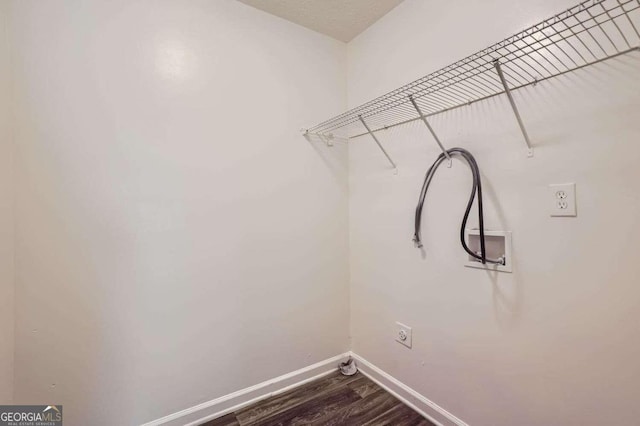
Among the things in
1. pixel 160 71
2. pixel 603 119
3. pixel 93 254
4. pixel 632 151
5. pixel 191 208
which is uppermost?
pixel 160 71

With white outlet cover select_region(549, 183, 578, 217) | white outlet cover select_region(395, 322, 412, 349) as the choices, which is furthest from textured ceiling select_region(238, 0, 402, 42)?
white outlet cover select_region(395, 322, 412, 349)

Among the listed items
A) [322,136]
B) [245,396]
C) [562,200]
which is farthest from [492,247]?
[245,396]

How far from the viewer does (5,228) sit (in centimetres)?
107

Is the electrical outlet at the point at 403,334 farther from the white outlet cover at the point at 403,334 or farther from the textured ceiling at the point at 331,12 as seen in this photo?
the textured ceiling at the point at 331,12

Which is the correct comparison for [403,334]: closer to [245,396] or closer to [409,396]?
[409,396]

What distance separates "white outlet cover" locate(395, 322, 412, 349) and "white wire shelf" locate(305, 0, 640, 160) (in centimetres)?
111

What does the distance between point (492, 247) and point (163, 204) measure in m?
1.60

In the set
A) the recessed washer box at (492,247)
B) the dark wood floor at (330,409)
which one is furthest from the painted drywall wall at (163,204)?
the recessed washer box at (492,247)

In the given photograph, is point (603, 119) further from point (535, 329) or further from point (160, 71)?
point (160, 71)

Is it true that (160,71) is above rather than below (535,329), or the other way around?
above

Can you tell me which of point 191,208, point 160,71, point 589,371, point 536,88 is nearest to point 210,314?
point 191,208

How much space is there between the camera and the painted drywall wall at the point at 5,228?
1.05m

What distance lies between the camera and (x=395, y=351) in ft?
5.50

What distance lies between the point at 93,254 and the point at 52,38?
953 mm
